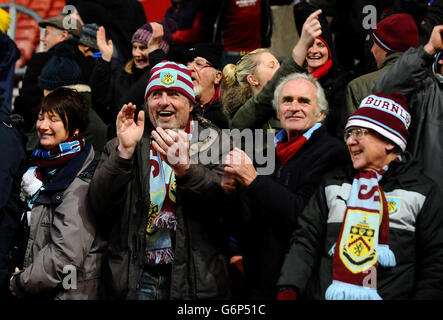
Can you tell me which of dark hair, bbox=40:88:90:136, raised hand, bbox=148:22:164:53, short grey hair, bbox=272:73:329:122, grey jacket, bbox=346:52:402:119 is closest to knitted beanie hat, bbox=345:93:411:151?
short grey hair, bbox=272:73:329:122

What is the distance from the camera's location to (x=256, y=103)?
191 inches

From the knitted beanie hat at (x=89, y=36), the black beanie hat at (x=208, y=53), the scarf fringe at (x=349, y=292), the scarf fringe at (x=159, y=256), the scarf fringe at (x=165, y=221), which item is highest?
the knitted beanie hat at (x=89, y=36)

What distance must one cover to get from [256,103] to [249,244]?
1.01 m

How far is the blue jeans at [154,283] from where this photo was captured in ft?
14.0

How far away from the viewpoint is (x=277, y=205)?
13.3 feet

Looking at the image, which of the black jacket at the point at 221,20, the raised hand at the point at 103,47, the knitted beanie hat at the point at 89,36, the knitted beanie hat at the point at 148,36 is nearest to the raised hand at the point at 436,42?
the knitted beanie hat at the point at 148,36

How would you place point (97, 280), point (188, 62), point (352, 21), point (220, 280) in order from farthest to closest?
point (352, 21)
point (188, 62)
point (97, 280)
point (220, 280)

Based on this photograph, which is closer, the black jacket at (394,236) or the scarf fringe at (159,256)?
the black jacket at (394,236)

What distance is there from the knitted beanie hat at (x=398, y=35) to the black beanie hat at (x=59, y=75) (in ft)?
9.06

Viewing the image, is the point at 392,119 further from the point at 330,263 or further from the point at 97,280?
the point at 97,280

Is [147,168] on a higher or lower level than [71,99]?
lower

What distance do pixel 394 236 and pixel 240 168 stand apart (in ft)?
3.21

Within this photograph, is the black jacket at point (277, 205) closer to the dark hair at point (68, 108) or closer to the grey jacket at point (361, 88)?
the grey jacket at point (361, 88)
